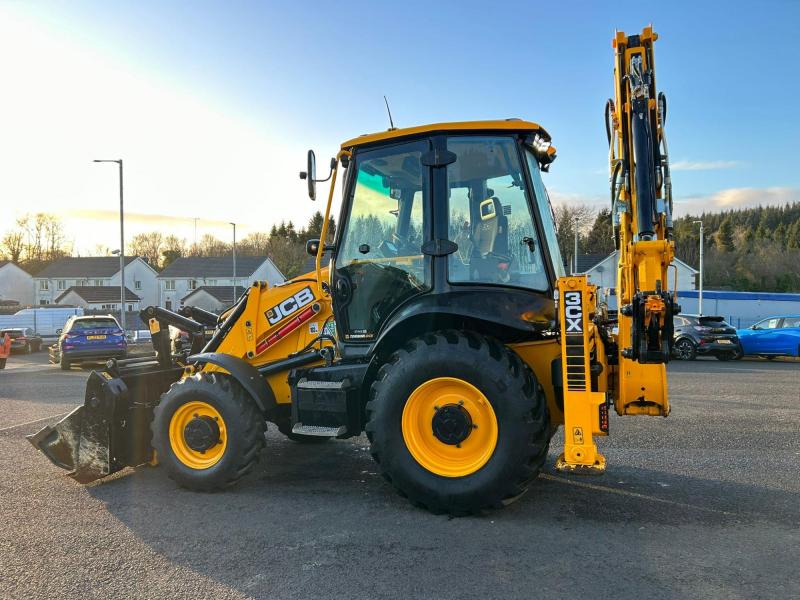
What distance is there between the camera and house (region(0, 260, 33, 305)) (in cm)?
7569

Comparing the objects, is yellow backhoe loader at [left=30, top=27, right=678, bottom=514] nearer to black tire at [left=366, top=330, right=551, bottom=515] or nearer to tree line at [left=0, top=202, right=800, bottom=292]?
black tire at [left=366, top=330, right=551, bottom=515]

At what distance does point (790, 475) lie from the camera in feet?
18.3

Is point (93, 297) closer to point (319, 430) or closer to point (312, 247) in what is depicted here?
point (312, 247)

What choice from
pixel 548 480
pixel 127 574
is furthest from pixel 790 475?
pixel 127 574

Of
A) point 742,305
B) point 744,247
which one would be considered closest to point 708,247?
point 744,247

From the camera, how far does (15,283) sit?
76.8m

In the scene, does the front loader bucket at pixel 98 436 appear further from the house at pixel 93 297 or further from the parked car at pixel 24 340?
the house at pixel 93 297

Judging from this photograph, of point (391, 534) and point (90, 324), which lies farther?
point (90, 324)

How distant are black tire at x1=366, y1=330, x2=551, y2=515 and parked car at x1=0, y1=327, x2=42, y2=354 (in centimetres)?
2453

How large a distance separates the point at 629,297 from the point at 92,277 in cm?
8104

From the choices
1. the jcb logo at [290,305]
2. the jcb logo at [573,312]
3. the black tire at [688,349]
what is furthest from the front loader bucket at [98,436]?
the black tire at [688,349]

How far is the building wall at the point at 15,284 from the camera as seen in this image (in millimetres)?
75688

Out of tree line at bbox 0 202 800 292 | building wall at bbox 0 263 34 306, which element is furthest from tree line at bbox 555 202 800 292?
building wall at bbox 0 263 34 306

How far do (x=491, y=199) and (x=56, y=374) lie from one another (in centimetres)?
1555
